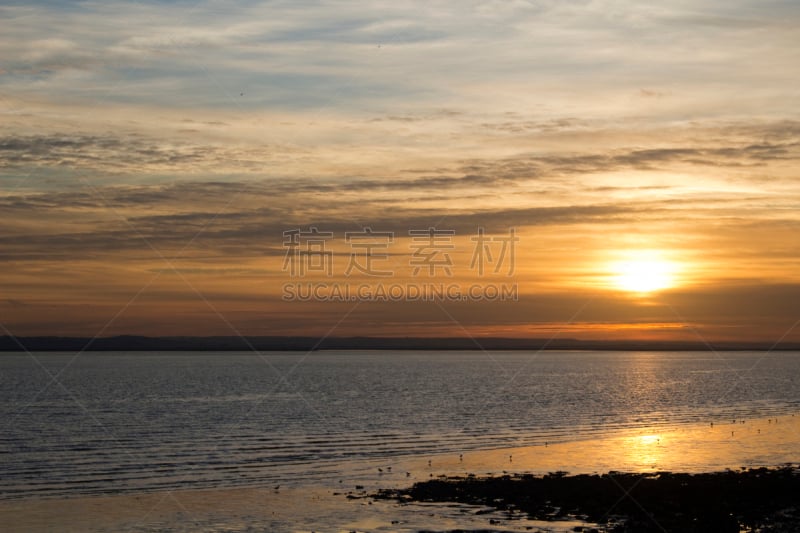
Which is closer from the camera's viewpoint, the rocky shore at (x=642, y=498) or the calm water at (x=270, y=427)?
the rocky shore at (x=642, y=498)

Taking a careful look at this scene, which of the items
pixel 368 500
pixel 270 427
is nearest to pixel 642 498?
pixel 368 500

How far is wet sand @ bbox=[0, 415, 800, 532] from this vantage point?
38312 mm

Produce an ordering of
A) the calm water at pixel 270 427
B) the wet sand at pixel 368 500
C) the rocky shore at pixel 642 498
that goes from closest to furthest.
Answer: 1. the rocky shore at pixel 642 498
2. the wet sand at pixel 368 500
3. the calm water at pixel 270 427

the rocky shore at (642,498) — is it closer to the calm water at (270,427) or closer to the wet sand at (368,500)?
the wet sand at (368,500)

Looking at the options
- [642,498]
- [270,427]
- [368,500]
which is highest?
[368,500]

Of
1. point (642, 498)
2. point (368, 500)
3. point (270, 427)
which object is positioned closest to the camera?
point (642, 498)

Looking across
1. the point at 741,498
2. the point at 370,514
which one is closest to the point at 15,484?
the point at 370,514

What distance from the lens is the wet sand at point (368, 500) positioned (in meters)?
38.3

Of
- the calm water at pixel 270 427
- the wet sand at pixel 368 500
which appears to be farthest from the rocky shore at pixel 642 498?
the calm water at pixel 270 427

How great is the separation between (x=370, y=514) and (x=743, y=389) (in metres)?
141

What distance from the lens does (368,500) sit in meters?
43.2

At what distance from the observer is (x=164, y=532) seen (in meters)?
37.4

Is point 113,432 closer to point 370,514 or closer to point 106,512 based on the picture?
point 106,512

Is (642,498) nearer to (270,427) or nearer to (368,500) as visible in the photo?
(368,500)
